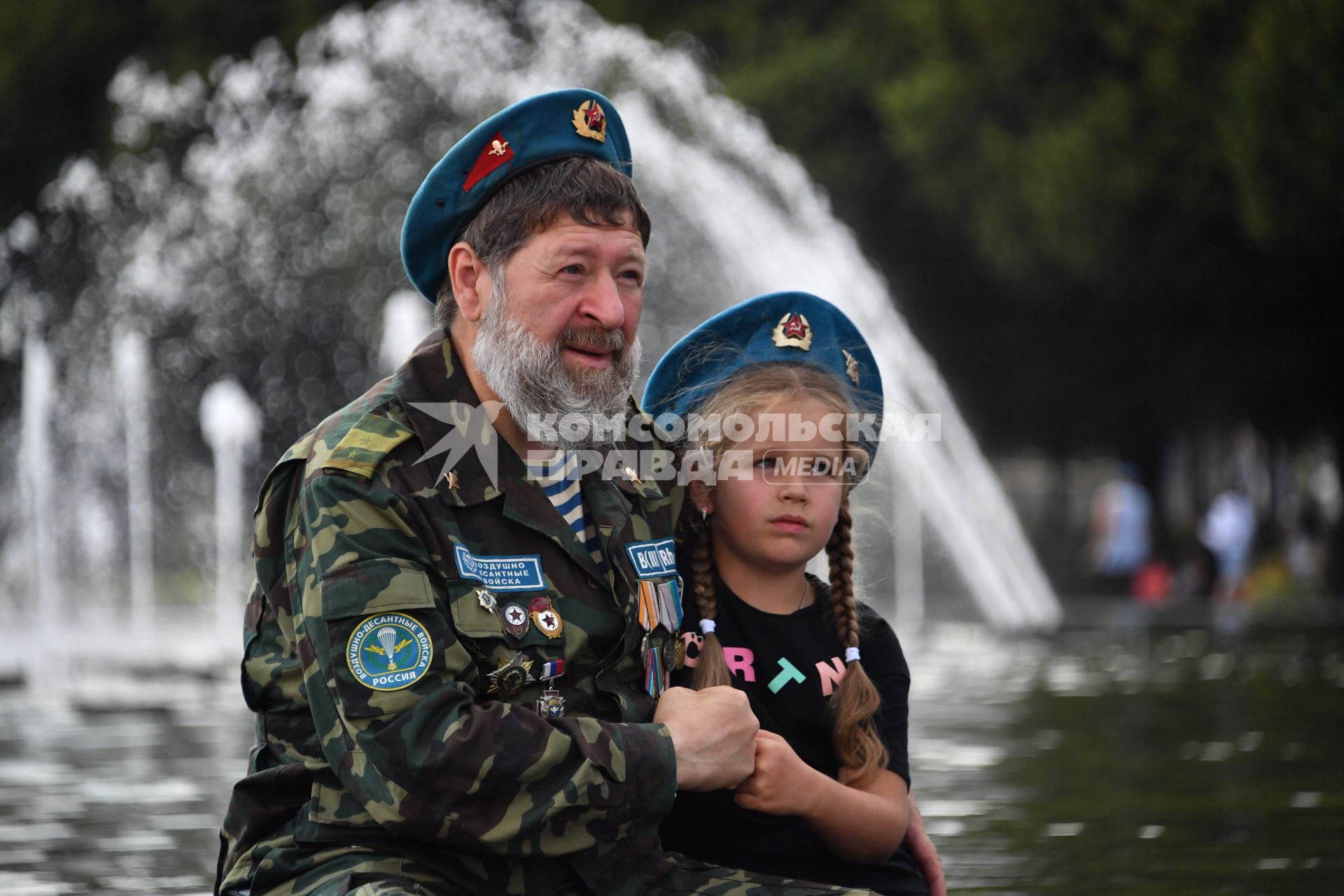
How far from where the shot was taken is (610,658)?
2814 mm

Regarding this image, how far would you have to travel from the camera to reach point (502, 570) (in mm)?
2734

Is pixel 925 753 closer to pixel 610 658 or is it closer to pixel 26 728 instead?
pixel 26 728

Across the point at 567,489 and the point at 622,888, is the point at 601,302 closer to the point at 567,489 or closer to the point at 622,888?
the point at 567,489

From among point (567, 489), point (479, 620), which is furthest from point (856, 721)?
point (479, 620)

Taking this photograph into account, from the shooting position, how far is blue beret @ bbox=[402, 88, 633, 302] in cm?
292

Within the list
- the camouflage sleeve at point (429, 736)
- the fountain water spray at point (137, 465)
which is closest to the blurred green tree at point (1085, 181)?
the fountain water spray at point (137, 465)

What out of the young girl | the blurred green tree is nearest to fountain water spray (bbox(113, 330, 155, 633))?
the blurred green tree

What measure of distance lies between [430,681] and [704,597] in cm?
76

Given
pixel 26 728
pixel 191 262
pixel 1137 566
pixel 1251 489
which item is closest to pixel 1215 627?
pixel 1137 566

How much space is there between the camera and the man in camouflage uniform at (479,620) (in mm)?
2543

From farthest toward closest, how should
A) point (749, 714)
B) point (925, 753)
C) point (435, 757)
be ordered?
point (925, 753) < point (749, 714) < point (435, 757)

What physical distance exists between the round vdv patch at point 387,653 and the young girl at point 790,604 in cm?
61

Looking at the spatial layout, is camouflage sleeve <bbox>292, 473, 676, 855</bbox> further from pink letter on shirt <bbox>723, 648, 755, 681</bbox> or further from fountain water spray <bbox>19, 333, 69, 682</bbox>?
fountain water spray <bbox>19, 333, 69, 682</bbox>

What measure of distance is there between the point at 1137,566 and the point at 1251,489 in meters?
22.6
